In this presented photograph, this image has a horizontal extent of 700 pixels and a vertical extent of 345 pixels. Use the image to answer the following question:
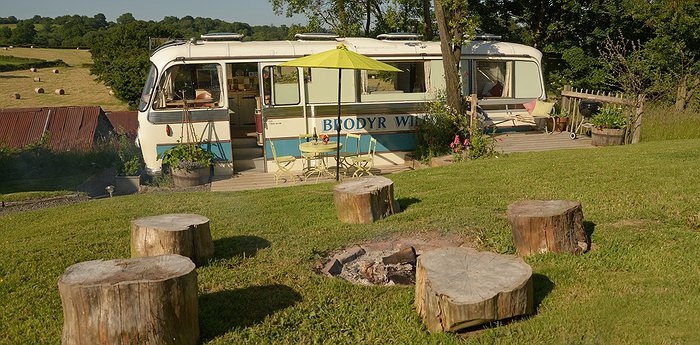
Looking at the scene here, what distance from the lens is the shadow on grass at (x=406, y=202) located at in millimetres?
8531

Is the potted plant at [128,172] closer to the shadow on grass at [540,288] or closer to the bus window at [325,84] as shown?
the bus window at [325,84]

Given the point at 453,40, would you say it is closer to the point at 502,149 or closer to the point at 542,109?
the point at 502,149

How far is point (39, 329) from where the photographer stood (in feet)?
16.4

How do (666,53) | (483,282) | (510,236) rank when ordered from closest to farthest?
1. (483,282)
2. (510,236)
3. (666,53)

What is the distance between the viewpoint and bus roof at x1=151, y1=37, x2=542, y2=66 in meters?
12.8

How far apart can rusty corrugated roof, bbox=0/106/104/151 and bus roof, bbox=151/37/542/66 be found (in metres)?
4.59

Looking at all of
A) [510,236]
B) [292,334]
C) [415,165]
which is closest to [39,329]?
[292,334]

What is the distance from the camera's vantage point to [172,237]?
233 inches

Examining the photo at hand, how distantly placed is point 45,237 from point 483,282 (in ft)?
17.8

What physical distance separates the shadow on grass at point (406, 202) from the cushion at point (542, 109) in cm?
702

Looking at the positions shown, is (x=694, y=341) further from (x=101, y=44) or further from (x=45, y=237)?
(x=101, y=44)

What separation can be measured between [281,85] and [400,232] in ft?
21.5

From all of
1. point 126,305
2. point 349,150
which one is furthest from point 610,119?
point 126,305

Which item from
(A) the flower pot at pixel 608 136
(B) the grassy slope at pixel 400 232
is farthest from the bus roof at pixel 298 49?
(B) the grassy slope at pixel 400 232
